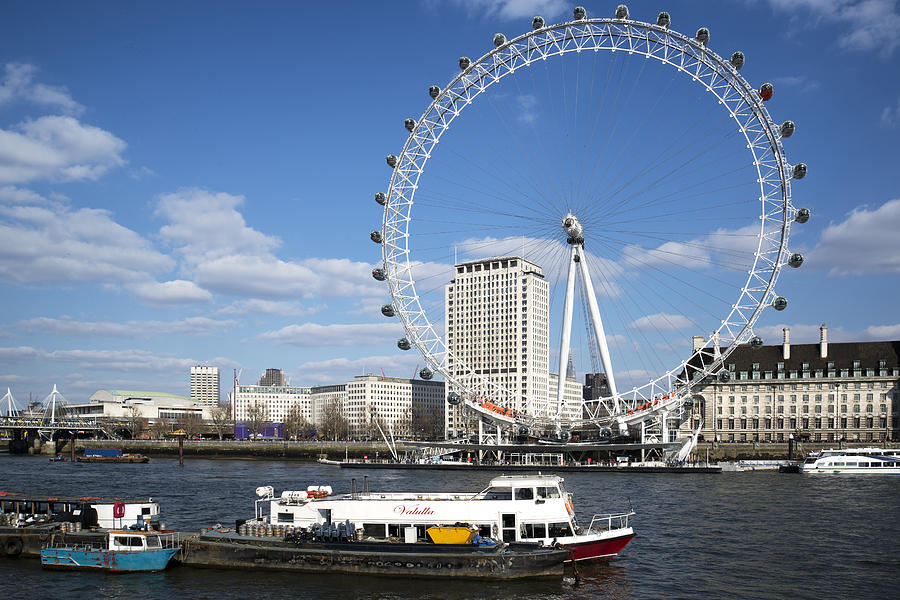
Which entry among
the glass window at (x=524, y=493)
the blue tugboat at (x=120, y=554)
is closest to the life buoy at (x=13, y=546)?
the blue tugboat at (x=120, y=554)

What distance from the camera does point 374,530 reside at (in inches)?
1864

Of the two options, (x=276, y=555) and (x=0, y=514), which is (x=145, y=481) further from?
(x=276, y=555)

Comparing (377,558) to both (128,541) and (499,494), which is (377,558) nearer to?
(499,494)

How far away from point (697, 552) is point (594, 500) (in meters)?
27.7

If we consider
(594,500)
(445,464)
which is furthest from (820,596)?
(445,464)

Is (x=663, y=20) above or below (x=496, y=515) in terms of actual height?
above

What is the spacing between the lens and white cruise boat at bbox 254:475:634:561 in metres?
45.8

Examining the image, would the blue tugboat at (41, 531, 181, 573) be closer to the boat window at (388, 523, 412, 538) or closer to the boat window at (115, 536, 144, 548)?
the boat window at (115, 536, 144, 548)

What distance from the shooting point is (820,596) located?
40.6 metres

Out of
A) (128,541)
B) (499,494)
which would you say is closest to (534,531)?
(499,494)

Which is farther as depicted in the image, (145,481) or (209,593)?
(145,481)

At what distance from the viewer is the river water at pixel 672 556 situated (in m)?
41.8

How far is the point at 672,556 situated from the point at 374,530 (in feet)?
60.5

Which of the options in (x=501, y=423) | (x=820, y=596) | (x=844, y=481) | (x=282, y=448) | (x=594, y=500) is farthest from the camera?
(x=282, y=448)
